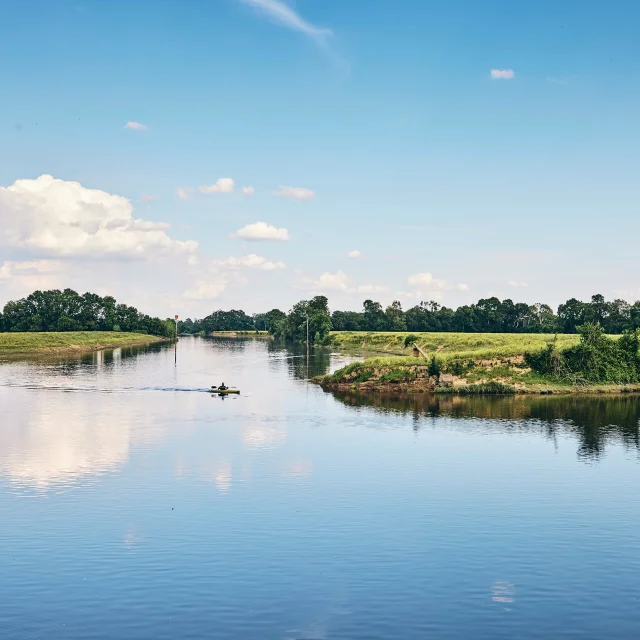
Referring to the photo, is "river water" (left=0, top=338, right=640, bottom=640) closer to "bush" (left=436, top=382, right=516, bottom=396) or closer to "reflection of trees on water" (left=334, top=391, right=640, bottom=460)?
"reflection of trees on water" (left=334, top=391, right=640, bottom=460)

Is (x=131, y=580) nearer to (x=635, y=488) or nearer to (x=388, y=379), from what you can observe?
(x=635, y=488)

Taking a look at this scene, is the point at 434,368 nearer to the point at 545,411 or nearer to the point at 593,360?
the point at 545,411

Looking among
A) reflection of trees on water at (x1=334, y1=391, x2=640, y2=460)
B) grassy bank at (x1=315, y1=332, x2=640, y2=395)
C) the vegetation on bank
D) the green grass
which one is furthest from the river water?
the green grass

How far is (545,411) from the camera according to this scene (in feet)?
265

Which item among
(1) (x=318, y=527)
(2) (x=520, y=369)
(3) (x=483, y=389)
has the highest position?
(2) (x=520, y=369)

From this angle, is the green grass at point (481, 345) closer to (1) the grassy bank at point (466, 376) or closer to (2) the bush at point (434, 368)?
(1) the grassy bank at point (466, 376)

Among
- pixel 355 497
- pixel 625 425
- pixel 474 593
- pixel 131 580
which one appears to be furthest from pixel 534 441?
pixel 131 580

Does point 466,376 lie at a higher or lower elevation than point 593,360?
lower

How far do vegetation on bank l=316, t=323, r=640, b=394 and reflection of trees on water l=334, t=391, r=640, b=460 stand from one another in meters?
3.49

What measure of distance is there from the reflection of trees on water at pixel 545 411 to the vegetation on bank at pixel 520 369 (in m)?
3.49

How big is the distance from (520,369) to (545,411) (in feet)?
62.0

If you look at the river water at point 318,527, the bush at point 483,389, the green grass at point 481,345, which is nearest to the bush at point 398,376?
the bush at point 483,389

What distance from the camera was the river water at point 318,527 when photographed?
1054 inches

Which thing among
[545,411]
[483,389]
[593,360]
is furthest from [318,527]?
[593,360]
